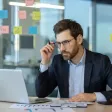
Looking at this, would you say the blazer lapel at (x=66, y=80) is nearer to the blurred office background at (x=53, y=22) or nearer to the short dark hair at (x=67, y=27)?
the short dark hair at (x=67, y=27)

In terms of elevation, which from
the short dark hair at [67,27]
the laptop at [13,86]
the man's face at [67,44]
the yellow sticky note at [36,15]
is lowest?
the laptop at [13,86]

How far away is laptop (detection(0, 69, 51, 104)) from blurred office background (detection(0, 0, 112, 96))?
1546 mm

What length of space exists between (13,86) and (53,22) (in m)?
1.71

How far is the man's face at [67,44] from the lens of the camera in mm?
1927

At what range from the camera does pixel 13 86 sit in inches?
62.0

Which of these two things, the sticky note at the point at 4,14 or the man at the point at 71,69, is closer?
the man at the point at 71,69

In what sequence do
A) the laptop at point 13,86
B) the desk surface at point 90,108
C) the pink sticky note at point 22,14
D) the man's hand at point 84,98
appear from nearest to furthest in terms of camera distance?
the desk surface at point 90,108
the laptop at point 13,86
the man's hand at point 84,98
the pink sticky note at point 22,14

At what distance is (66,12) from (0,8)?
81cm

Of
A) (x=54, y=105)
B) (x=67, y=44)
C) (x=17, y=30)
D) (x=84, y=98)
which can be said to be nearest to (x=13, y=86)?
(x=54, y=105)

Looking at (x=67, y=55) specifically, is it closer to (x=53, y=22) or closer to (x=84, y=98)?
(x=84, y=98)

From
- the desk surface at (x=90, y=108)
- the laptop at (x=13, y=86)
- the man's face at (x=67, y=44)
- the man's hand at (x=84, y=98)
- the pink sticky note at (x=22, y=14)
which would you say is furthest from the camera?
the pink sticky note at (x=22, y=14)

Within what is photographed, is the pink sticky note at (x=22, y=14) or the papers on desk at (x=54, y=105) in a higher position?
the pink sticky note at (x=22, y=14)

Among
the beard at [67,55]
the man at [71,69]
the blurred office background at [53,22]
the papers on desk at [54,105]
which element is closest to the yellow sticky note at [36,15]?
the blurred office background at [53,22]

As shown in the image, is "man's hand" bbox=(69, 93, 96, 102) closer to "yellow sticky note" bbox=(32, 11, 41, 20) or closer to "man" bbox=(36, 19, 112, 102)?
"man" bbox=(36, 19, 112, 102)
